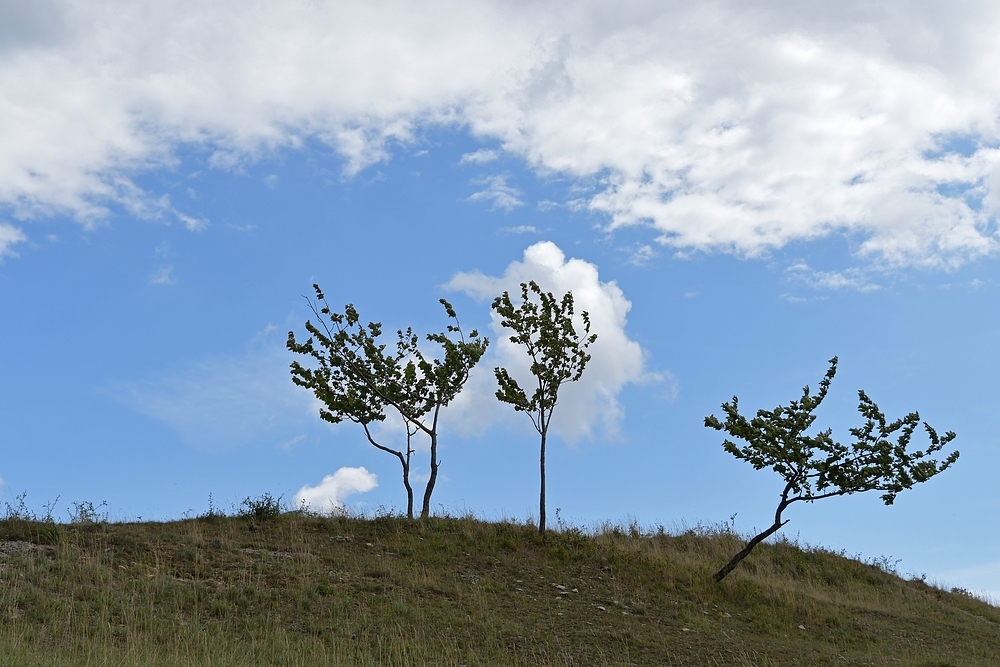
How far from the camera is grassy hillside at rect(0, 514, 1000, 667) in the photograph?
12.1m

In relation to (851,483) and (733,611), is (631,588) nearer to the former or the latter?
(733,611)

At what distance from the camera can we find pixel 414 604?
14.5m

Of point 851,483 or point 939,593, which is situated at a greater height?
point 851,483

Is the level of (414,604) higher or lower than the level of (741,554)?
lower

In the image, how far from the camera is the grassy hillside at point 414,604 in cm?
1209

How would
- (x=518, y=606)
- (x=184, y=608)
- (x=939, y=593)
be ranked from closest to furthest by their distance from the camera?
(x=184, y=608) < (x=518, y=606) < (x=939, y=593)

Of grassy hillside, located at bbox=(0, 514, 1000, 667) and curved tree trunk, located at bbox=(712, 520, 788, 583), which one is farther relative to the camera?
curved tree trunk, located at bbox=(712, 520, 788, 583)

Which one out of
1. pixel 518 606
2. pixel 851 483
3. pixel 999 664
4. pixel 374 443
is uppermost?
pixel 374 443

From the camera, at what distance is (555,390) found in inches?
798

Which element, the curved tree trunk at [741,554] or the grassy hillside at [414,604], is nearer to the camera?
the grassy hillside at [414,604]

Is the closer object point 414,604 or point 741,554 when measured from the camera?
point 414,604

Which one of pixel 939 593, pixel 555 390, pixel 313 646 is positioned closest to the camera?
pixel 313 646

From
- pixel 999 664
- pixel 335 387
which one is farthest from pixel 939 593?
pixel 335 387

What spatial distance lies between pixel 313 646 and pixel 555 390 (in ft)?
31.8
